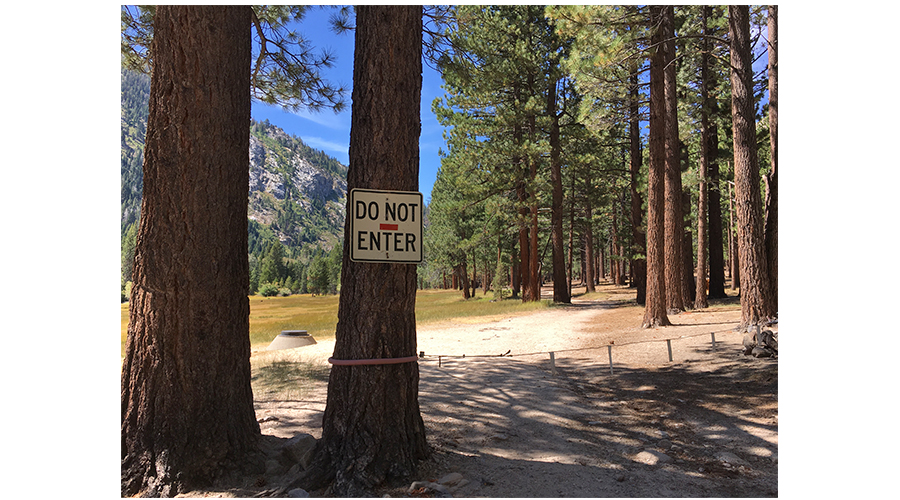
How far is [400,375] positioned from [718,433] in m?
3.23

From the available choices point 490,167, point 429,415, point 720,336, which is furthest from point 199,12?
point 490,167

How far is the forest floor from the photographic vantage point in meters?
3.53

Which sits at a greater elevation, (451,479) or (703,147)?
(703,147)

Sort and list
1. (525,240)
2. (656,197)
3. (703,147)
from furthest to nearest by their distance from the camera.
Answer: (525,240)
(703,147)
(656,197)

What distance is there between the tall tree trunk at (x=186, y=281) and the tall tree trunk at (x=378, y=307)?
0.81 meters

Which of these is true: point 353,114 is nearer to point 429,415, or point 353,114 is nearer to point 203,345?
point 203,345

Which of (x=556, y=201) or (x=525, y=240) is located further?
(x=525, y=240)

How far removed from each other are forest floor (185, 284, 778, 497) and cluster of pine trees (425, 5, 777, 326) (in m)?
3.08

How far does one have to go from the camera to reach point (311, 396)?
19.7 feet

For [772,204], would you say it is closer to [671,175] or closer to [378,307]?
[671,175]

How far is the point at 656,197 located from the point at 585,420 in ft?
26.4

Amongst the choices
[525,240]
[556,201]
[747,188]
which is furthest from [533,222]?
[747,188]

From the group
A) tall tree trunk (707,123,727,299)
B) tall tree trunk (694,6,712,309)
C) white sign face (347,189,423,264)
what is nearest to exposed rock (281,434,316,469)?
white sign face (347,189,423,264)

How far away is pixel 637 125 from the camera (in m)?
19.5
